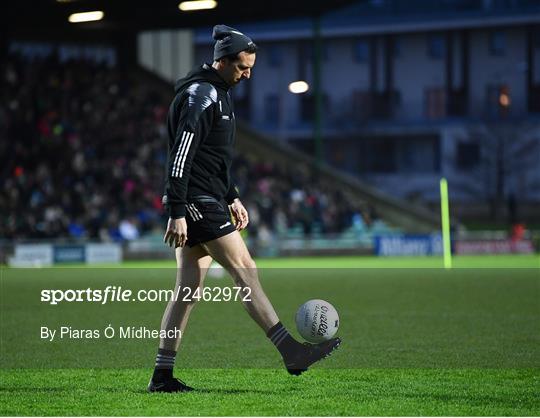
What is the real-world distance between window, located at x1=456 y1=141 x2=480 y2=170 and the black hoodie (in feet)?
191

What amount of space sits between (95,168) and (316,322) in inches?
1171

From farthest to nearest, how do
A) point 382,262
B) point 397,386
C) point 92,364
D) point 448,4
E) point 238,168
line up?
point 448,4 → point 238,168 → point 382,262 → point 92,364 → point 397,386

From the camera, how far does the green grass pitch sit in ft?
26.1

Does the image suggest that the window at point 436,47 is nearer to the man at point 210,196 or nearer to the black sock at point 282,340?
the man at point 210,196

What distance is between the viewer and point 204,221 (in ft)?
27.2

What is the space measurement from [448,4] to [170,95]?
25258 millimetres

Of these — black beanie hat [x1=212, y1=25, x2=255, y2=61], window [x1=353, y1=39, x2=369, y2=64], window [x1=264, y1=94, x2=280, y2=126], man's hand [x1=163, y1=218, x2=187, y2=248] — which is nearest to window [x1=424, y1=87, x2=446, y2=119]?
window [x1=353, y1=39, x2=369, y2=64]

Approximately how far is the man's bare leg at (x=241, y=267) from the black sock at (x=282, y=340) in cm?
4

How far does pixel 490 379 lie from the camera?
30.5 feet

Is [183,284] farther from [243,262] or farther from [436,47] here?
[436,47]

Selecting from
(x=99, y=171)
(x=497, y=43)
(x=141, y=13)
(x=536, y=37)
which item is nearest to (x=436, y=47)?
(x=497, y=43)

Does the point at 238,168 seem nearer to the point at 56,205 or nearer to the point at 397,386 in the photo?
the point at 56,205

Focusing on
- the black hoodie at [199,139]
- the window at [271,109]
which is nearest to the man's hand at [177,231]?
the black hoodie at [199,139]

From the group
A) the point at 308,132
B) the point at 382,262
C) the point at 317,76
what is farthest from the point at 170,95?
the point at 308,132
